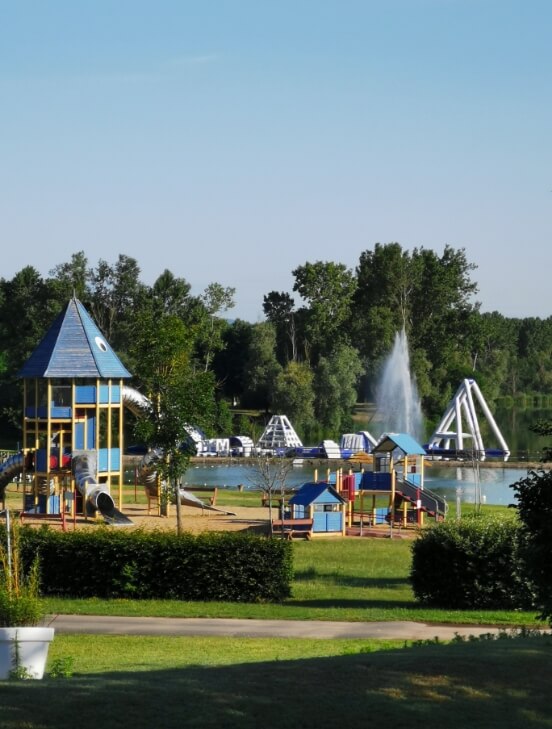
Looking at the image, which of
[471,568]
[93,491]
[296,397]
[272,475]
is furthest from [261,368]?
[471,568]

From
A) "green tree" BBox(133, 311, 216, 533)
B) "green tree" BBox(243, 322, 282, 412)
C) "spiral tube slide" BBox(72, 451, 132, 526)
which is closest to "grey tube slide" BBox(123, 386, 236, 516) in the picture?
"spiral tube slide" BBox(72, 451, 132, 526)

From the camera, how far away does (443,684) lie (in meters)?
11.6

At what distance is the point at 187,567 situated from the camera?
83.3 ft

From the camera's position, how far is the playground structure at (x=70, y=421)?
41906 mm

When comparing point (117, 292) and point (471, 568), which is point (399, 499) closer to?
point (471, 568)

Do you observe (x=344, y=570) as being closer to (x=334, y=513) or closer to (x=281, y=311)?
(x=334, y=513)

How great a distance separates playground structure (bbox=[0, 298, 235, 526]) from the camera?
41.9 meters

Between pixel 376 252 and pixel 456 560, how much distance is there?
8985 cm

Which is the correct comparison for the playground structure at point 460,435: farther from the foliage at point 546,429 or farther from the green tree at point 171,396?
the foliage at point 546,429

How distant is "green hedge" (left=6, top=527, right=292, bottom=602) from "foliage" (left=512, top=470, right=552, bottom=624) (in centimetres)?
964

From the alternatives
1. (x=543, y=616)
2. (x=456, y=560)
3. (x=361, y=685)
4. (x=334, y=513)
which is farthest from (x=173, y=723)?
(x=334, y=513)

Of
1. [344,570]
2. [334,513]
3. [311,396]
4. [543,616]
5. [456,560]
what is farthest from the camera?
[311,396]

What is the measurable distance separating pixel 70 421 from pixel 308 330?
63758 mm

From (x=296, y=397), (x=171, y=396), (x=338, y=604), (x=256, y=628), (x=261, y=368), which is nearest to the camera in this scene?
(x=256, y=628)
